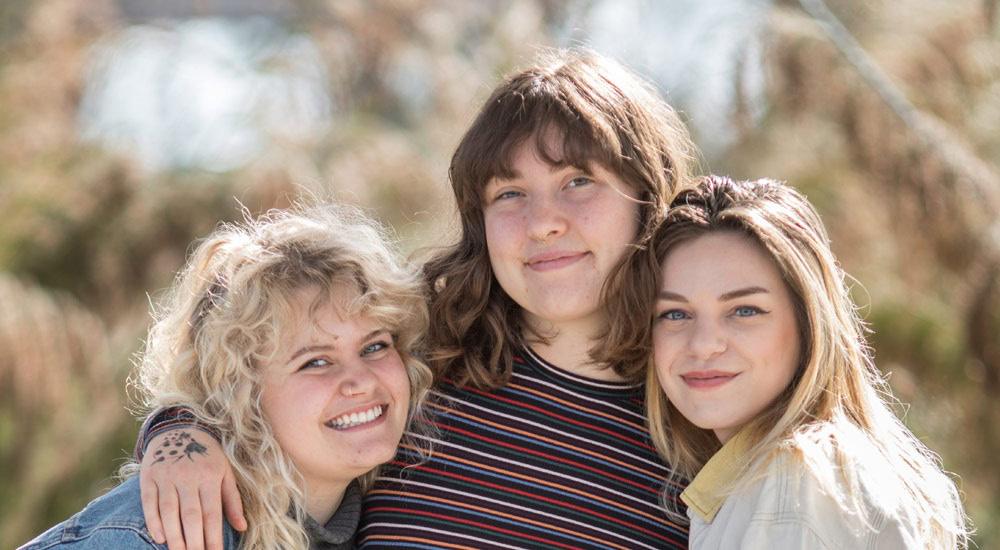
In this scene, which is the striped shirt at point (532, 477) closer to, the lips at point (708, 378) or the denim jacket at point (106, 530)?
the lips at point (708, 378)

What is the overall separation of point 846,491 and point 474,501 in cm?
A: 76

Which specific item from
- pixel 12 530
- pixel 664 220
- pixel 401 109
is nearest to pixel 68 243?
pixel 12 530

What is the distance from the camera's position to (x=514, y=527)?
7.12 feet

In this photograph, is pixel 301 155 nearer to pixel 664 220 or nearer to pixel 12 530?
pixel 12 530

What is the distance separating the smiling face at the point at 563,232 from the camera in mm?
2156

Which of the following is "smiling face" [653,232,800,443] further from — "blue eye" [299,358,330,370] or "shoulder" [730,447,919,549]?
"blue eye" [299,358,330,370]

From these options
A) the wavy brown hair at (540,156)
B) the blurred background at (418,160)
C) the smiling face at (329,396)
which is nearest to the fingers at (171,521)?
the smiling face at (329,396)

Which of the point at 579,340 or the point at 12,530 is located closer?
the point at 579,340

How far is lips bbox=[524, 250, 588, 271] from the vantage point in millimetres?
2162

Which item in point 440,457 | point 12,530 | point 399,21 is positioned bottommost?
point 440,457

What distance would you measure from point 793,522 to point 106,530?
1.19 m

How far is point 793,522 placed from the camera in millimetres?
1748

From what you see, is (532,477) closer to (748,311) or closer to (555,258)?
(555,258)

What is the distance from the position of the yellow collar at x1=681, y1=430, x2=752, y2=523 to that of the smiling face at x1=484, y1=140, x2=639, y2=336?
0.39 meters
